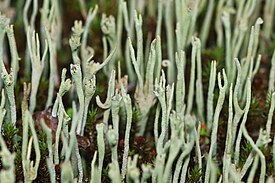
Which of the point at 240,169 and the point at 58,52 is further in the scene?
the point at 58,52

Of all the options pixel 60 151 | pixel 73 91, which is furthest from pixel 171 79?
pixel 60 151

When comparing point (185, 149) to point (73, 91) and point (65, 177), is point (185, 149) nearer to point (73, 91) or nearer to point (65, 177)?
point (65, 177)

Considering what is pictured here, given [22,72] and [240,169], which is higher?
[22,72]

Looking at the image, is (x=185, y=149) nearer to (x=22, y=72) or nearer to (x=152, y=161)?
(x=152, y=161)

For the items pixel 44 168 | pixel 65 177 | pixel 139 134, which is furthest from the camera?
pixel 139 134

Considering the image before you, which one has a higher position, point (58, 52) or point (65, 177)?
point (58, 52)

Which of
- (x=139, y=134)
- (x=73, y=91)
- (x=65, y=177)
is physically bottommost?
(x=65, y=177)

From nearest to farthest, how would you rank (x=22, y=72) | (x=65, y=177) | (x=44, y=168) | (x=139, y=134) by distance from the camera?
1. (x=65, y=177)
2. (x=44, y=168)
3. (x=139, y=134)
4. (x=22, y=72)

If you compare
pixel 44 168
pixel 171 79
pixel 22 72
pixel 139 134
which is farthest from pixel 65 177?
pixel 22 72

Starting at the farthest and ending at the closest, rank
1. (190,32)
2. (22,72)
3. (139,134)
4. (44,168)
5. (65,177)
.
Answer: (22,72)
(190,32)
(139,134)
(44,168)
(65,177)
